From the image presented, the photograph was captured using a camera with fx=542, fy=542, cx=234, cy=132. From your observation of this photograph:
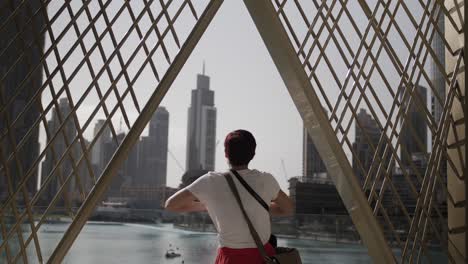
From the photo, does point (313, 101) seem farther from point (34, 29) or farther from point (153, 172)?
point (153, 172)

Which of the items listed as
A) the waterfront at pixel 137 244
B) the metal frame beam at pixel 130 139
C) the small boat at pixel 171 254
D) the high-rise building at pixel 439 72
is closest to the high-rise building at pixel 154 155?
the waterfront at pixel 137 244

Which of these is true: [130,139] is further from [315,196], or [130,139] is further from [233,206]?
[315,196]

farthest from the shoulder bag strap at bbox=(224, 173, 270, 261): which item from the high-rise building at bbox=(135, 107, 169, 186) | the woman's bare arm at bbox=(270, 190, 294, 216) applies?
the high-rise building at bbox=(135, 107, 169, 186)

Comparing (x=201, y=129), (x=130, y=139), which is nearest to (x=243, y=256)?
(x=130, y=139)

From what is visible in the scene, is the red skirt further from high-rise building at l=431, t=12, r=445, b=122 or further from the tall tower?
the tall tower

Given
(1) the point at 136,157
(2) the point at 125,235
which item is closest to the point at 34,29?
(1) the point at 136,157

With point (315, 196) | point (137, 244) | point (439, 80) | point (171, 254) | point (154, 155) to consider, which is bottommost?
point (171, 254)

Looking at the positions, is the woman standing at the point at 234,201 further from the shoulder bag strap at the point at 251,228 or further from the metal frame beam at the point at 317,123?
the metal frame beam at the point at 317,123
